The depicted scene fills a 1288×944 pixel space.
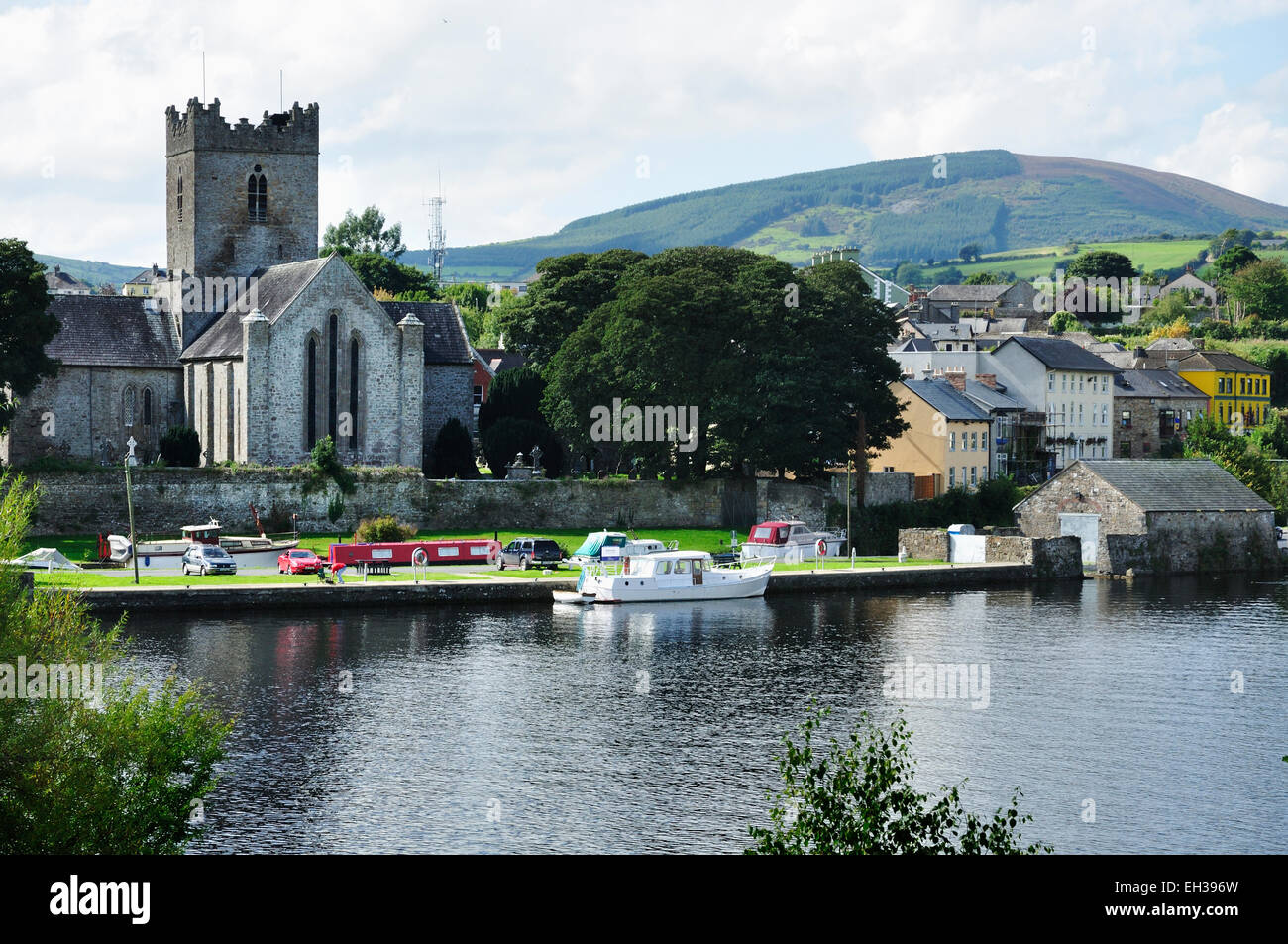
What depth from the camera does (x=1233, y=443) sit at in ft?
277

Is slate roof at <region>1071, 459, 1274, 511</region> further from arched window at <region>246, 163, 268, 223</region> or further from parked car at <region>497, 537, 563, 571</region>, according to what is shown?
arched window at <region>246, 163, 268, 223</region>

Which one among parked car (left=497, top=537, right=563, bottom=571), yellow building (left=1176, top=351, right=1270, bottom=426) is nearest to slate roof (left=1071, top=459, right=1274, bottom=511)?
parked car (left=497, top=537, right=563, bottom=571)

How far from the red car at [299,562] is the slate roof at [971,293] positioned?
133m

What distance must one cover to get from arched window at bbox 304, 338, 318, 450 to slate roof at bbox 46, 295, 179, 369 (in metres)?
8.66

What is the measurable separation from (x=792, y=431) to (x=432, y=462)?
18263 millimetres

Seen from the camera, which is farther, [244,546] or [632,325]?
[632,325]

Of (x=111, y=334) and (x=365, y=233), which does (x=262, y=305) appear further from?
(x=365, y=233)

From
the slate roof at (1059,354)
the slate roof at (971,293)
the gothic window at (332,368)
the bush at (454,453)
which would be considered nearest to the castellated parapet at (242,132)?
the gothic window at (332,368)

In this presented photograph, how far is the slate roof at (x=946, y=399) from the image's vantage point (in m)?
Answer: 81.2

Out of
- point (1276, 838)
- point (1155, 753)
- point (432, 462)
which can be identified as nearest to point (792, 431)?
point (432, 462)

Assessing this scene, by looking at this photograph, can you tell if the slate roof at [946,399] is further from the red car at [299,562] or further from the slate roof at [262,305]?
the red car at [299,562]

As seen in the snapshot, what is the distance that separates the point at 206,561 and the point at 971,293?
464 ft

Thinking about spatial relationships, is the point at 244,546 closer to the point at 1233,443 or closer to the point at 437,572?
the point at 437,572

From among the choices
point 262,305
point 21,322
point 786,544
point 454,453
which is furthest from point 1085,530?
point 21,322
